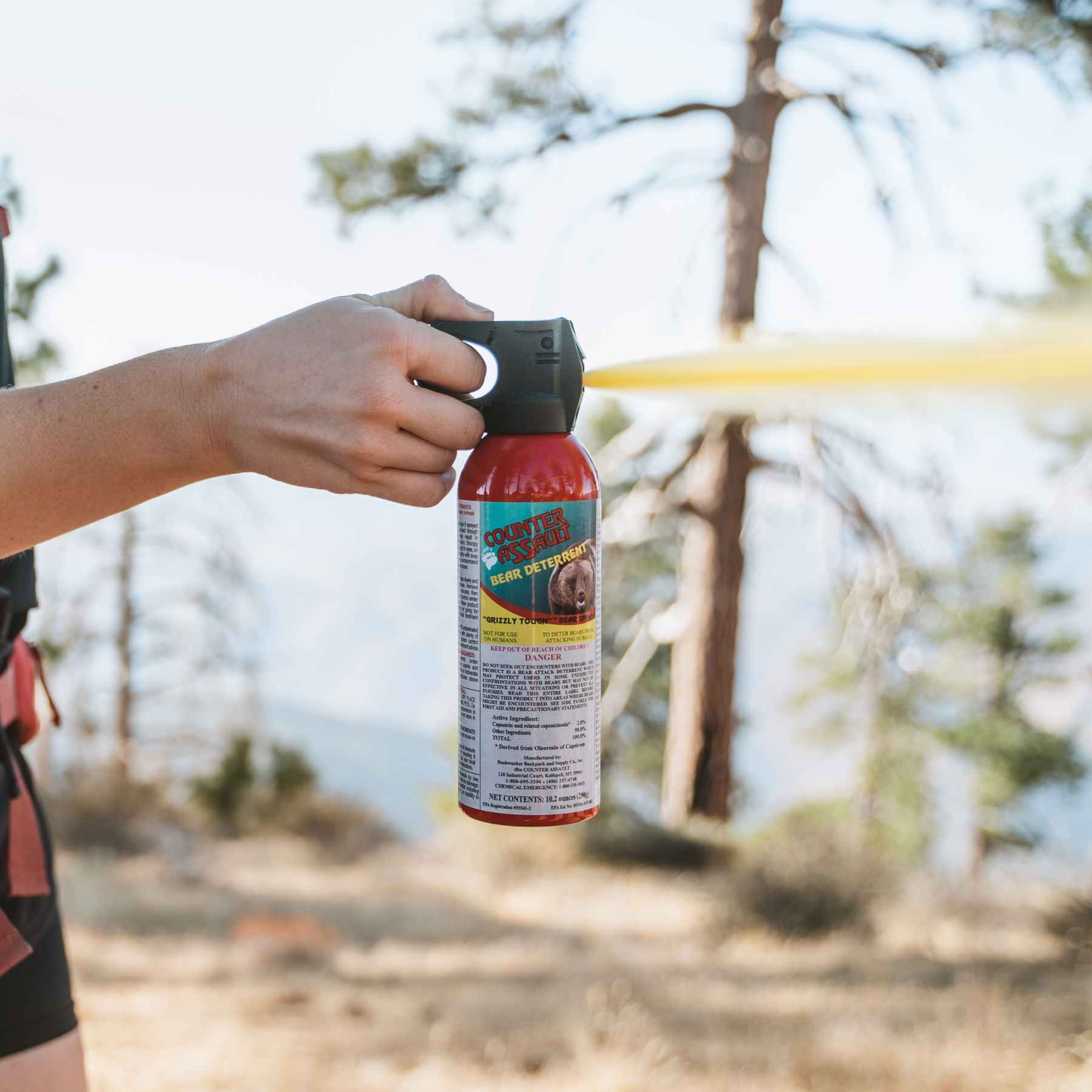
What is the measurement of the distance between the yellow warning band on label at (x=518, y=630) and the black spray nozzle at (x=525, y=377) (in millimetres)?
255

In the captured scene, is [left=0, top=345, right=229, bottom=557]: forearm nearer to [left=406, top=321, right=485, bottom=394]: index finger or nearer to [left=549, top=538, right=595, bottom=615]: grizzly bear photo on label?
[left=406, top=321, right=485, bottom=394]: index finger

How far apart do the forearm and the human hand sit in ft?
0.09

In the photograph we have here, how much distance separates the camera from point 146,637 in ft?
43.6

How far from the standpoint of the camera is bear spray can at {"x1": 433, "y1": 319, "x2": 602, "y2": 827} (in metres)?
1.43

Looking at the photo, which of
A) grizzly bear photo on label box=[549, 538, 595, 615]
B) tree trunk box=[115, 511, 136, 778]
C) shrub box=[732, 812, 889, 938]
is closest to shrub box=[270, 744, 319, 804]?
tree trunk box=[115, 511, 136, 778]

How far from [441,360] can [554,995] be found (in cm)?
440

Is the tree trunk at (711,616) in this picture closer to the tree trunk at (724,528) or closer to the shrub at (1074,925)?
the tree trunk at (724,528)

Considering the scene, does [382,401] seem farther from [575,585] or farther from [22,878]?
[22,878]

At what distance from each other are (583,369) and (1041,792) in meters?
17.4

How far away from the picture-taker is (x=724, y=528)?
805cm

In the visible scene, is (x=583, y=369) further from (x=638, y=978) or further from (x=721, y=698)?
(x=721, y=698)

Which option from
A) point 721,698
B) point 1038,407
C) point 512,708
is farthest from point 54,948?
point 721,698

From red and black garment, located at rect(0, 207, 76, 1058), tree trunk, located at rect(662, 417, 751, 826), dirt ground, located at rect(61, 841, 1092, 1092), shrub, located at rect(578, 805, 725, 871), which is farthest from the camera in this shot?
shrub, located at rect(578, 805, 725, 871)

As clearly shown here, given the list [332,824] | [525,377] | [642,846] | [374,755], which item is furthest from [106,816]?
[374,755]
